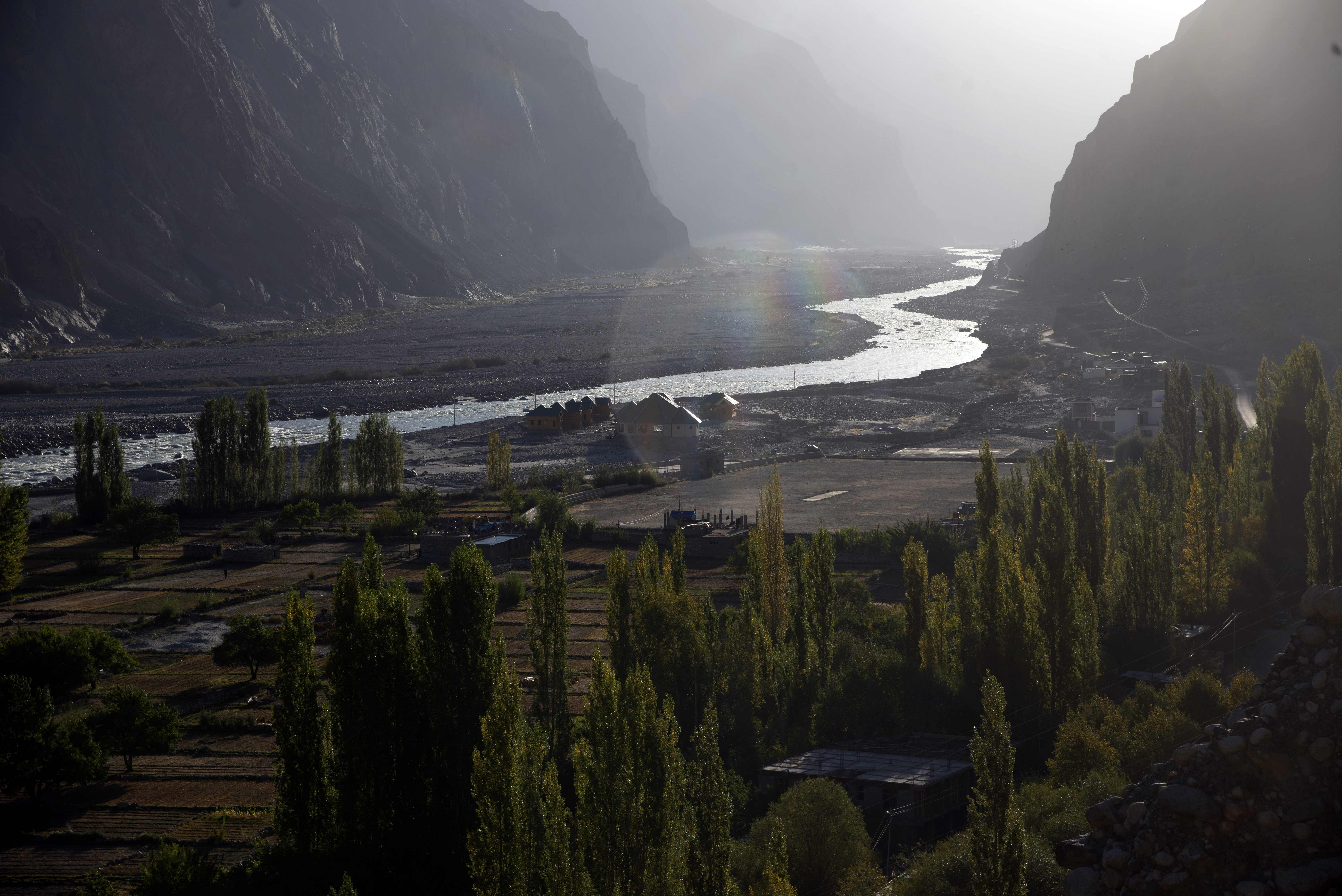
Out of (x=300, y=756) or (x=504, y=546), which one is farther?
(x=504, y=546)

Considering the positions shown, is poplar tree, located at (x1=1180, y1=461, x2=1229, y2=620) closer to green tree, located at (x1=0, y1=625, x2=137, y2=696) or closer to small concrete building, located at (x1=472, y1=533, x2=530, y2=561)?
small concrete building, located at (x1=472, y1=533, x2=530, y2=561)

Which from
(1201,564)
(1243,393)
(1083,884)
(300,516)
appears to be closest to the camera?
(1083,884)

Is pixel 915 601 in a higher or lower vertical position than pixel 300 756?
lower

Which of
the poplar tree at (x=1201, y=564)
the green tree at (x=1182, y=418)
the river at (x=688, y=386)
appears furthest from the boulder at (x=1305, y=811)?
the river at (x=688, y=386)

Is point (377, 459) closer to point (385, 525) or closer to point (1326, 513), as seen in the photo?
point (385, 525)

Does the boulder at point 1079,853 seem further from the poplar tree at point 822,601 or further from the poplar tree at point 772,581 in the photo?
the poplar tree at point 772,581

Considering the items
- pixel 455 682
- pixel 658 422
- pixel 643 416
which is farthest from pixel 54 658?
pixel 643 416

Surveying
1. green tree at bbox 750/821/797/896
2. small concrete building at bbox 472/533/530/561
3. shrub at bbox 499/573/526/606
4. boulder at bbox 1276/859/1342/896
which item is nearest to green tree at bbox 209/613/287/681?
shrub at bbox 499/573/526/606

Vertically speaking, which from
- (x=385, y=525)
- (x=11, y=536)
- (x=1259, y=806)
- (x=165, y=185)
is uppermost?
(x=165, y=185)
